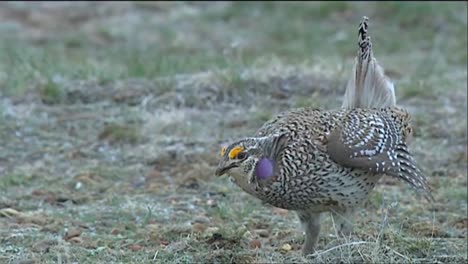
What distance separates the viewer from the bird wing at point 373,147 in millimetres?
6207

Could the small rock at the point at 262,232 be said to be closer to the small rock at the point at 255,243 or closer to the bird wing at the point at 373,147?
the small rock at the point at 255,243

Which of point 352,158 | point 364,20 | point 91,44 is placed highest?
point 364,20

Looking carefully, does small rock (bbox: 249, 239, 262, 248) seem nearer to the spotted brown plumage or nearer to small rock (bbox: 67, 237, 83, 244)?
the spotted brown plumage

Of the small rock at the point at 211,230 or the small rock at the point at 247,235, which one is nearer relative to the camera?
the small rock at the point at 211,230

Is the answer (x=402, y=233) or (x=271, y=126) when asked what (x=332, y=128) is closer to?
(x=271, y=126)

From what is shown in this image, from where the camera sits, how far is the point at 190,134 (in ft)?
30.7

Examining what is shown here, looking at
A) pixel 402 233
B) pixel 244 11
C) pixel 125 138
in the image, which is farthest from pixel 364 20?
pixel 244 11

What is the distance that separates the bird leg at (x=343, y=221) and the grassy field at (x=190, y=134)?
0.15m

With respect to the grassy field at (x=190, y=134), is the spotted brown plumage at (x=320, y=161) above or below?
above

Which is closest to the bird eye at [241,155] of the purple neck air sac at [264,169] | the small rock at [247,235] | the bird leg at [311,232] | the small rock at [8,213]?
the purple neck air sac at [264,169]

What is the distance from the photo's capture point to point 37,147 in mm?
9008

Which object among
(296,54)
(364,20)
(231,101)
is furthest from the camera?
(296,54)

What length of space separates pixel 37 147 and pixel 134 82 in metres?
1.76

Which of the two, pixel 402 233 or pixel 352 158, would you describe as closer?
pixel 352 158
